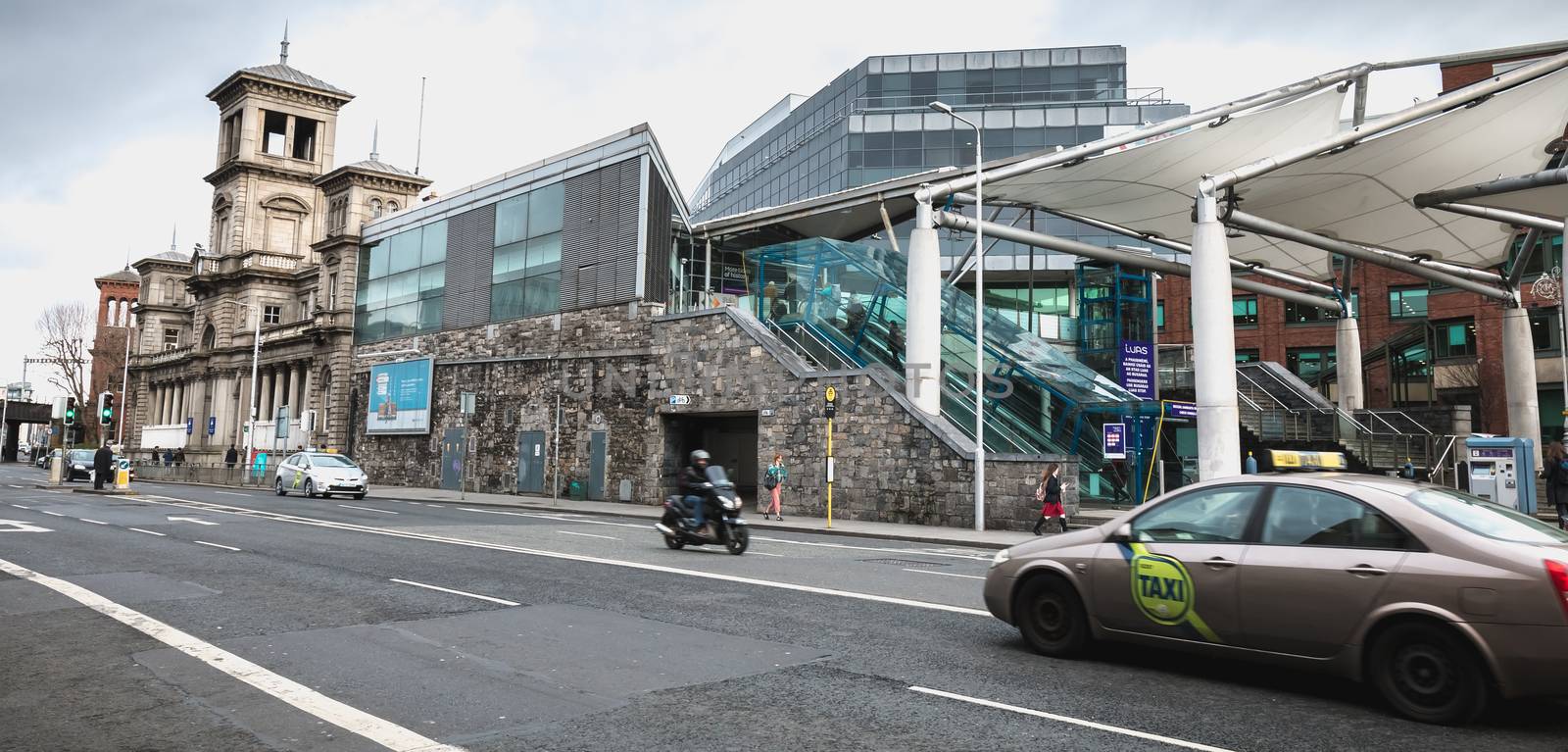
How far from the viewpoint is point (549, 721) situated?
16.2 feet

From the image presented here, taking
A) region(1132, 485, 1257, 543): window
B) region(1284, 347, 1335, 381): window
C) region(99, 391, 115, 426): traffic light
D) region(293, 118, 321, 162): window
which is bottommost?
region(1132, 485, 1257, 543): window

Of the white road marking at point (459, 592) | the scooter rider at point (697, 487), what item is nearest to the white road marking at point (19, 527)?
the white road marking at point (459, 592)

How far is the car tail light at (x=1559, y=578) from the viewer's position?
4.59m

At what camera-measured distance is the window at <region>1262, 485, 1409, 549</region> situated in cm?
534

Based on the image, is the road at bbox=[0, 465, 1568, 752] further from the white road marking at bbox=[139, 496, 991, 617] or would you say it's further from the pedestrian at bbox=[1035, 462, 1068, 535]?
the pedestrian at bbox=[1035, 462, 1068, 535]

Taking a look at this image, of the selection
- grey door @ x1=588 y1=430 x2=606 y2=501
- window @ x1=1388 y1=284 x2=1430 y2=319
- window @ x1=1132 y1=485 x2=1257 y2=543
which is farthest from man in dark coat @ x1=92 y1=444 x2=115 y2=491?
window @ x1=1388 y1=284 x2=1430 y2=319

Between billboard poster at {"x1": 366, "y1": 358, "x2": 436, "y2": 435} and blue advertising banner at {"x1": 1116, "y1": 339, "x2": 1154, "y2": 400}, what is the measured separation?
1039 inches

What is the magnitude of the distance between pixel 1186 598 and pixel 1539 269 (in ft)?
172

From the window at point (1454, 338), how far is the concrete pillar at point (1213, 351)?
34.3 meters

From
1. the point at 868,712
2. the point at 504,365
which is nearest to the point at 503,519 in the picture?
the point at 504,365

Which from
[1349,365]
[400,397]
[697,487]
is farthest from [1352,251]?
[400,397]

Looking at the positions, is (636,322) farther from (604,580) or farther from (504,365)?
(604,580)

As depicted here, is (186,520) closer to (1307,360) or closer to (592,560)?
(592,560)

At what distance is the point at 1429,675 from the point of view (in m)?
4.99
